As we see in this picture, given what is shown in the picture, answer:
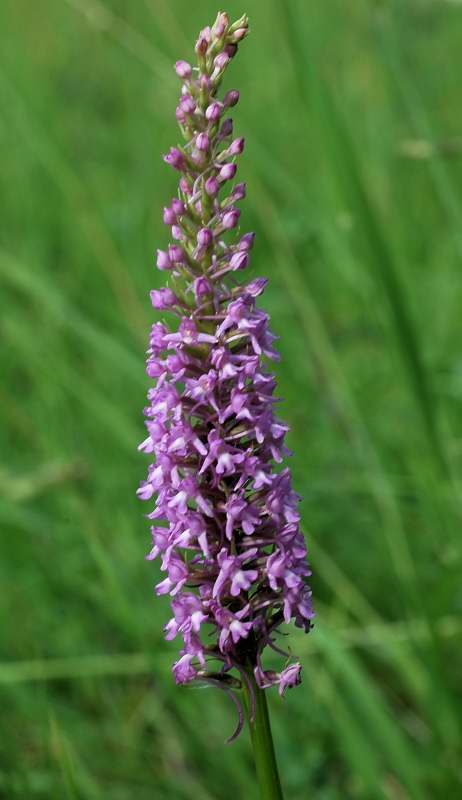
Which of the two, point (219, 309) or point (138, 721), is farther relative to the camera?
point (138, 721)

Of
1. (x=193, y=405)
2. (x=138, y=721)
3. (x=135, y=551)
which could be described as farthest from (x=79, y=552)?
(x=193, y=405)

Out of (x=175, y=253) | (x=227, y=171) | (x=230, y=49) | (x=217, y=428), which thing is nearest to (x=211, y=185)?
(x=227, y=171)

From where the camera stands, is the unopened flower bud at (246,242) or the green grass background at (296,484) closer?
the unopened flower bud at (246,242)

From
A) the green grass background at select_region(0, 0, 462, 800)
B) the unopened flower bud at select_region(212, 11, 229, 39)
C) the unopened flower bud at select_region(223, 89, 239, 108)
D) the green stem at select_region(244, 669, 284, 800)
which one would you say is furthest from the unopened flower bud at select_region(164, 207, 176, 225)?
the green grass background at select_region(0, 0, 462, 800)

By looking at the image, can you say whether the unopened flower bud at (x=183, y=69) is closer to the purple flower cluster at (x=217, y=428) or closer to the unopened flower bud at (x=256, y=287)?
the purple flower cluster at (x=217, y=428)

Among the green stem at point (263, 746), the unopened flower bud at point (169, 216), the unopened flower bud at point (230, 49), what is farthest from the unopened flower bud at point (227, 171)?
the green stem at point (263, 746)

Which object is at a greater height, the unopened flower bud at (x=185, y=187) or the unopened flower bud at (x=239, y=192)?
the unopened flower bud at (x=185, y=187)

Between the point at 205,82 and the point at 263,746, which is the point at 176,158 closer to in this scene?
the point at 205,82

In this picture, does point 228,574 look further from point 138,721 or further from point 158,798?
point 138,721

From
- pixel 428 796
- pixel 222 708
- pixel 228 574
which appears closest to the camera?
pixel 228 574
